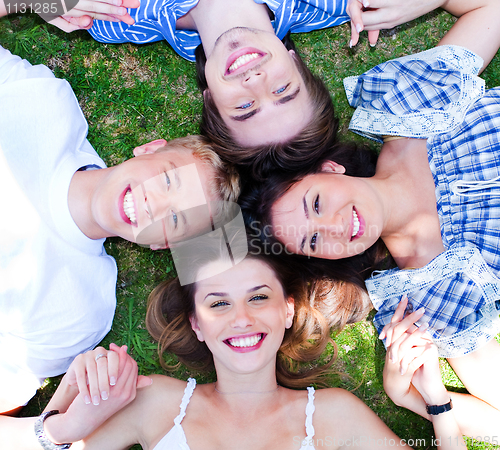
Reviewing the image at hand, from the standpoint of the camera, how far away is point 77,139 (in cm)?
306

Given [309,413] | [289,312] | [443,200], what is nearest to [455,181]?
[443,200]

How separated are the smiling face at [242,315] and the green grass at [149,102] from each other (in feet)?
2.33

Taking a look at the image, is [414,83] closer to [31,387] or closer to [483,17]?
[483,17]

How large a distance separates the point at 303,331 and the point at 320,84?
5.96ft

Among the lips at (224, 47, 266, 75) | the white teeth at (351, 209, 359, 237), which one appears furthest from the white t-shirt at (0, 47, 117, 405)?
the white teeth at (351, 209, 359, 237)

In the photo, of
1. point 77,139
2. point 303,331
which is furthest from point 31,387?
point 303,331

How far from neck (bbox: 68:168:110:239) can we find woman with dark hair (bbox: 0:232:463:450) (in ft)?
2.52

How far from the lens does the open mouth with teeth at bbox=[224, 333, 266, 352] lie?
2.71 metres

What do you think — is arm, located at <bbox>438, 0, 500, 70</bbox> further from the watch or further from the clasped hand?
the watch

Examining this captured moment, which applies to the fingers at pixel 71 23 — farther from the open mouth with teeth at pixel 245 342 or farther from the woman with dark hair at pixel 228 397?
the open mouth with teeth at pixel 245 342

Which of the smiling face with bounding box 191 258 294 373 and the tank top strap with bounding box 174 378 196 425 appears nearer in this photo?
the smiling face with bounding box 191 258 294 373

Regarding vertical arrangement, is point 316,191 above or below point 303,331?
above

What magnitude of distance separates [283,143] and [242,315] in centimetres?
111

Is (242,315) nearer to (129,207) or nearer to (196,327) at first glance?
(196,327)
